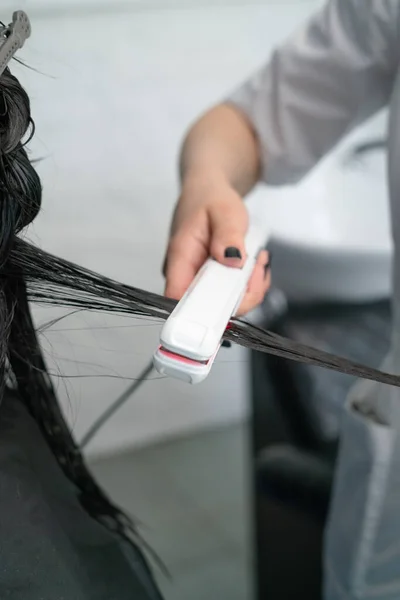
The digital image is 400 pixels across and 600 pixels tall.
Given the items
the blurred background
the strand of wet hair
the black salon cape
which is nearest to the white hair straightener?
the strand of wet hair

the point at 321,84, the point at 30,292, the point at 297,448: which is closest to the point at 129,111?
the point at 321,84

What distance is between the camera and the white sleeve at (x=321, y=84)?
636mm

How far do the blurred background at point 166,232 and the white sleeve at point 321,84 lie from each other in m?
0.26

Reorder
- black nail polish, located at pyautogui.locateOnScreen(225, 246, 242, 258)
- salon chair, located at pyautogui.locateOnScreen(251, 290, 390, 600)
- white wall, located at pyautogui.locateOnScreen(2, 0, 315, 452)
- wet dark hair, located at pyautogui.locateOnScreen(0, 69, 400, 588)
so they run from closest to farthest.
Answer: wet dark hair, located at pyautogui.locateOnScreen(0, 69, 400, 588) < black nail polish, located at pyautogui.locateOnScreen(225, 246, 242, 258) < salon chair, located at pyautogui.locateOnScreen(251, 290, 390, 600) < white wall, located at pyautogui.locateOnScreen(2, 0, 315, 452)

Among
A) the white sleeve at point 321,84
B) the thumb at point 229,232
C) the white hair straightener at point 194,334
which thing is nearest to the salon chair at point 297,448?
the white sleeve at point 321,84

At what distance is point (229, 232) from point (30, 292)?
0.57 ft

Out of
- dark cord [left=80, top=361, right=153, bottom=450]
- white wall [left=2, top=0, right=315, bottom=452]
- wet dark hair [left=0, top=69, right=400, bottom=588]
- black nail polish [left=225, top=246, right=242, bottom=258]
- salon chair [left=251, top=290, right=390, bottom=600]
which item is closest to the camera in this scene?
wet dark hair [left=0, top=69, right=400, bottom=588]

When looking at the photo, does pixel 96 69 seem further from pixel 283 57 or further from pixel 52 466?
pixel 52 466

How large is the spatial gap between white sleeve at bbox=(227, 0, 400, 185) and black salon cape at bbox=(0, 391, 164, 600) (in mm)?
426

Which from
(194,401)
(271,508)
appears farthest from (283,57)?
(194,401)

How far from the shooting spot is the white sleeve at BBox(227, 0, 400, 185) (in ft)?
2.09

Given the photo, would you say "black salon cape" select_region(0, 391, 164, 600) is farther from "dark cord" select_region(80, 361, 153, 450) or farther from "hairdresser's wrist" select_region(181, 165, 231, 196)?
"hairdresser's wrist" select_region(181, 165, 231, 196)

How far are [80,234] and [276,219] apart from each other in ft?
1.39

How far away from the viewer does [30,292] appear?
405 millimetres
